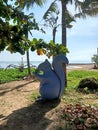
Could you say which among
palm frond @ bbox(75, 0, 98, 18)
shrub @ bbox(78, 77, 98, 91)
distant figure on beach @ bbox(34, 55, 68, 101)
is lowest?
shrub @ bbox(78, 77, 98, 91)

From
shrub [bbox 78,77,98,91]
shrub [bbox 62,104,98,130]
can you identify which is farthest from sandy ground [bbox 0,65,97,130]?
shrub [bbox 78,77,98,91]

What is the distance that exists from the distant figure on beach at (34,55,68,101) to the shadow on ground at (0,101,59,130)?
1.54 ft

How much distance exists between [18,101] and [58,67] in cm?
224

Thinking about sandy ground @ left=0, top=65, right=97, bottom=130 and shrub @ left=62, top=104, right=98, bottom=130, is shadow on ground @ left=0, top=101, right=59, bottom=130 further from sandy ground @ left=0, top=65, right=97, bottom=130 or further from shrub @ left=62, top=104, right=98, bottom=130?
shrub @ left=62, top=104, right=98, bottom=130

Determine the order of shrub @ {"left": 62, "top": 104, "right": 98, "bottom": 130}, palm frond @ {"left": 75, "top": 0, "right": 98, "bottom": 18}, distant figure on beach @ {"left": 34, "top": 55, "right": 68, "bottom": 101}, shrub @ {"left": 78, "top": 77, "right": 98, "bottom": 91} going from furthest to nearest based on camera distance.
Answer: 1. palm frond @ {"left": 75, "top": 0, "right": 98, "bottom": 18}
2. shrub @ {"left": 78, "top": 77, "right": 98, "bottom": 91}
3. distant figure on beach @ {"left": 34, "top": 55, "right": 68, "bottom": 101}
4. shrub @ {"left": 62, "top": 104, "right": 98, "bottom": 130}

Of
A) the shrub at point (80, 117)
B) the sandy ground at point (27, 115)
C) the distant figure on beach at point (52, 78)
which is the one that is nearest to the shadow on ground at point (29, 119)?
the sandy ground at point (27, 115)

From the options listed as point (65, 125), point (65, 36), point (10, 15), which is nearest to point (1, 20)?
point (10, 15)

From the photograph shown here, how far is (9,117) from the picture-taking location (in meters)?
10.2

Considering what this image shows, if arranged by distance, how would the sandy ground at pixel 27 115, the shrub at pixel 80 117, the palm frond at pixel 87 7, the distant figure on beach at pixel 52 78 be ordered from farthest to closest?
the palm frond at pixel 87 7
the distant figure on beach at pixel 52 78
the sandy ground at pixel 27 115
the shrub at pixel 80 117

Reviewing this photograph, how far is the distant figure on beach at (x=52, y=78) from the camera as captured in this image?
11578mm

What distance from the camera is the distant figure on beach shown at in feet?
38.0

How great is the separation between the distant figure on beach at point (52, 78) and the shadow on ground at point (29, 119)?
1.54 ft

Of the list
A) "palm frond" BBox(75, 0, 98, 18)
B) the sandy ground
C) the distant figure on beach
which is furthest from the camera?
"palm frond" BBox(75, 0, 98, 18)

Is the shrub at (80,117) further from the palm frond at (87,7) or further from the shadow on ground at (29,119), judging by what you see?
the palm frond at (87,7)
